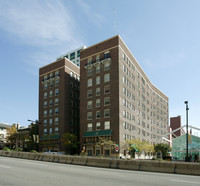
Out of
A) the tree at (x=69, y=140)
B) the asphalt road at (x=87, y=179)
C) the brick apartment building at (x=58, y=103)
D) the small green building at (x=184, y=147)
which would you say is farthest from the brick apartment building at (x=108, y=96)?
the asphalt road at (x=87, y=179)

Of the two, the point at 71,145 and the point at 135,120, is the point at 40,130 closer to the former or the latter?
the point at 71,145

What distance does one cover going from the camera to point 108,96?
54656mm

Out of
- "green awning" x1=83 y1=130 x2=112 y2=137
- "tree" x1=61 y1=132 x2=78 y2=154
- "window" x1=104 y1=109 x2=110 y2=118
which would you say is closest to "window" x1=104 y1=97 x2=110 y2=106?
"window" x1=104 y1=109 x2=110 y2=118

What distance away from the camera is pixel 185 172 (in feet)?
51.8

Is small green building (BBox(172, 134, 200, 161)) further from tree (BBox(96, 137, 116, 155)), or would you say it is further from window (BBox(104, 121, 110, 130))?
window (BBox(104, 121, 110, 130))

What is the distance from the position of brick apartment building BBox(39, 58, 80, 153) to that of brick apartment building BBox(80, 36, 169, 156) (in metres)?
7.77

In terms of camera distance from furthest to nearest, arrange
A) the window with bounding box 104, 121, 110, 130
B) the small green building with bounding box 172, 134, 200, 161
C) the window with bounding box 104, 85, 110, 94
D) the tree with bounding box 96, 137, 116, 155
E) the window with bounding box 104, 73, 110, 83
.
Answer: the window with bounding box 104, 73, 110, 83 < the window with bounding box 104, 85, 110, 94 < the window with bounding box 104, 121, 110, 130 < the tree with bounding box 96, 137, 116, 155 < the small green building with bounding box 172, 134, 200, 161

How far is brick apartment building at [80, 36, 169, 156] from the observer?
52844mm

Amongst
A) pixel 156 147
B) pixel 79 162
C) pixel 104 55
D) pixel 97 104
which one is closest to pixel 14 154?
pixel 79 162

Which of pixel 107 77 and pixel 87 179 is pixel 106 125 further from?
pixel 87 179

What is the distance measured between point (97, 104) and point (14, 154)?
1021 inches

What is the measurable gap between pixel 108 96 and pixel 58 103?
18459 millimetres

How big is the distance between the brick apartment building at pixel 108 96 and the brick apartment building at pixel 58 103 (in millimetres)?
7770

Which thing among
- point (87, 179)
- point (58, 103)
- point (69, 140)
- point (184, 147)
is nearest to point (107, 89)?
point (69, 140)
